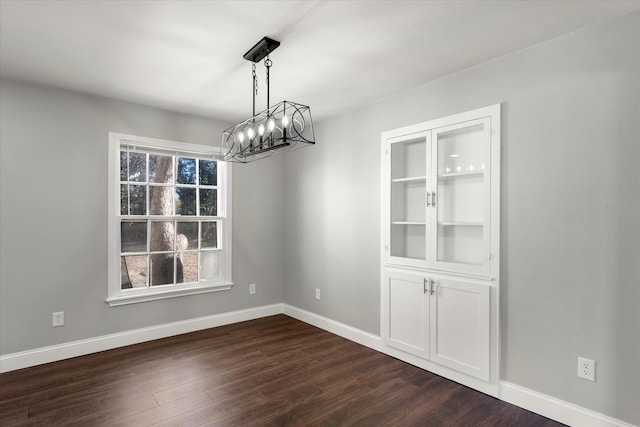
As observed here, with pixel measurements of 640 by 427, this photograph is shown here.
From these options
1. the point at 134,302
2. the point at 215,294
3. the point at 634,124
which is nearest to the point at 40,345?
the point at 134,302

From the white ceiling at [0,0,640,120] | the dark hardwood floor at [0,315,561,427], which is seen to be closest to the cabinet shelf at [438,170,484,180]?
the white ceiling at [0,0,640,120]

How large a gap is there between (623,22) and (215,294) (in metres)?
4.42

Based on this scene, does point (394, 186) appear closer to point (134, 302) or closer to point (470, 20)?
point (470, 20)

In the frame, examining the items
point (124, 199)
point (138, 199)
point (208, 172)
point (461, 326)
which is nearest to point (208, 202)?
point (208, 172)

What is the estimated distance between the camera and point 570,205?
2.32 m

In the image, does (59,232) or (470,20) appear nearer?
(470,20)

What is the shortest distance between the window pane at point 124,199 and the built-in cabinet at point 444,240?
2.75m

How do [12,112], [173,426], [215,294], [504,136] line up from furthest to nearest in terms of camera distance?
[215,294] → [12,112] → [504,136] → [173,426]

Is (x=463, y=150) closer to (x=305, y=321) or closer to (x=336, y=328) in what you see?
(x=336, y=328)

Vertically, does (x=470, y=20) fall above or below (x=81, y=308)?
above

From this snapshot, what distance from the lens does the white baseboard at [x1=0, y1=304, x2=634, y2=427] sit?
2.30 meters

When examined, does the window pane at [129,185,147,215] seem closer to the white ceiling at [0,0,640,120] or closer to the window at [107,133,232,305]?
the window at [107,133,232,305]

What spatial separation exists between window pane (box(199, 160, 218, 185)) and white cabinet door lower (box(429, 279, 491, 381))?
2.93 meters

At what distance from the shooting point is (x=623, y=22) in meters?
2.11
